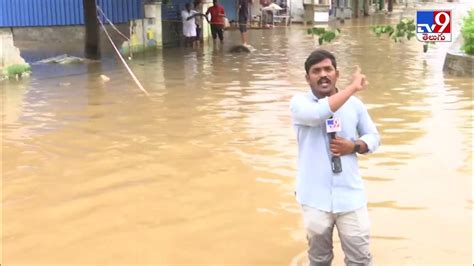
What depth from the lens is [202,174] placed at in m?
6.38

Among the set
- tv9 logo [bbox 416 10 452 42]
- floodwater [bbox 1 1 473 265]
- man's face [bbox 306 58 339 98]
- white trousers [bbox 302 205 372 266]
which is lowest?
floodwater [bbox 1 1 473 265]

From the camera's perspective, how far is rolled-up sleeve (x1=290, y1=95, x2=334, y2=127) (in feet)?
10.8

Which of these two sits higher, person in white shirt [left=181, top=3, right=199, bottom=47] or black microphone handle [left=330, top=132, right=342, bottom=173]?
person in white shirt [left=181, top=3, right=199, bottom=47]

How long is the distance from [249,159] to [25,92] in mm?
6608

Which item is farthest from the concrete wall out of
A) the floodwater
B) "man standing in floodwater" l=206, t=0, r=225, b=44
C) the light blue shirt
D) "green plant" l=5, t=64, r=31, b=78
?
the light blue shirt

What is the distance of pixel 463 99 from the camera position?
32.6 feet

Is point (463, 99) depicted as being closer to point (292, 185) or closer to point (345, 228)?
point (292, 185)

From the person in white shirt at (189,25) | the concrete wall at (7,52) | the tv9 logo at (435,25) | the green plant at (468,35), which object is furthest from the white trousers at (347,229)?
the person in white shirt at (189,25)

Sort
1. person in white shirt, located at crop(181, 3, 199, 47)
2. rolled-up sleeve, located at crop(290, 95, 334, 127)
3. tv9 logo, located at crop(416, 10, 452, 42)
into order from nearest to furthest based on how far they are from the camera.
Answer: rolled-up sleeve, located at crop(290, 95, 334, 127) < tv9 logo, located at crop(416, 10, 452, 42) < person in white shirt, located at crop(181, 3, 199, 47)

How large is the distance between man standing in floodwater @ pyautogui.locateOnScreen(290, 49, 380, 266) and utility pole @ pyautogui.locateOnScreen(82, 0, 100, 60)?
14.2 m

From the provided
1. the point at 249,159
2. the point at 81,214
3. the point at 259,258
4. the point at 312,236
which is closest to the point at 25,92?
the point at 249,159

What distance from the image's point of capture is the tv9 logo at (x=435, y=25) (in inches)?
425

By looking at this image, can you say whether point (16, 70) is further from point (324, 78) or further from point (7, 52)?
point (324, 78)

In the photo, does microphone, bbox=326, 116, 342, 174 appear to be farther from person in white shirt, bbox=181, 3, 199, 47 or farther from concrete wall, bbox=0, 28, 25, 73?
person in white shirt, bbox=181, 3, 199, 47
